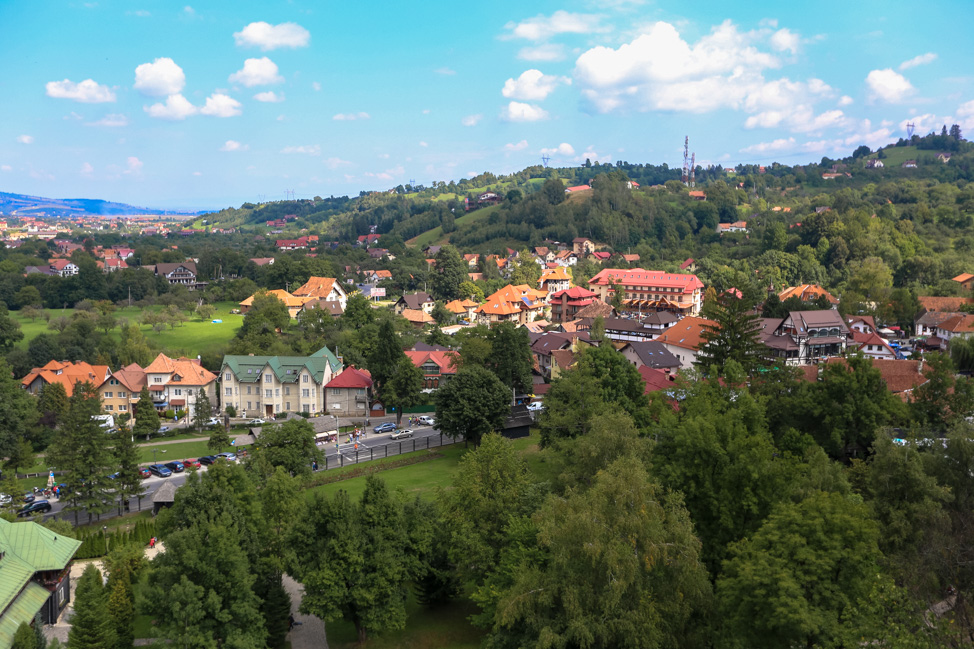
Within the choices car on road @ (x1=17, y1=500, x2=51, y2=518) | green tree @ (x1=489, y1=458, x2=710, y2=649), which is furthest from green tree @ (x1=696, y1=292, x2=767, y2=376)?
car on road @ (x1=17, y1=500, x2=51, y2=518)

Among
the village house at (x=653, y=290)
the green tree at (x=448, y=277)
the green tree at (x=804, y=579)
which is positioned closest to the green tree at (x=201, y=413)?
the green tree at (x=804, y=579)

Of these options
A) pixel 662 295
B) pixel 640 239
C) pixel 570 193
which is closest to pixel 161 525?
pixel 662 295

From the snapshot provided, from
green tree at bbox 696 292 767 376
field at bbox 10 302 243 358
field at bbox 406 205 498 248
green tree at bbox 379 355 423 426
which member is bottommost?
green tree at bbox 379 355 423 426

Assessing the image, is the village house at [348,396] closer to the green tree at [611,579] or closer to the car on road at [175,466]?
the car on road at [175,466]

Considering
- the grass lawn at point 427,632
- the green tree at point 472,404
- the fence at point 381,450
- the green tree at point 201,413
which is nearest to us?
the grass lawn at point 427,632

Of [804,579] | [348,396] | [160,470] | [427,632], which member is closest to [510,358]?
[348,396]

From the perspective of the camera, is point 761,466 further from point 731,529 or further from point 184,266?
point 184,266

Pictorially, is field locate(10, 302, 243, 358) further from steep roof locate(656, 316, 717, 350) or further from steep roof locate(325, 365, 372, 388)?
steep roof locate(656, 316, 717, 350)
